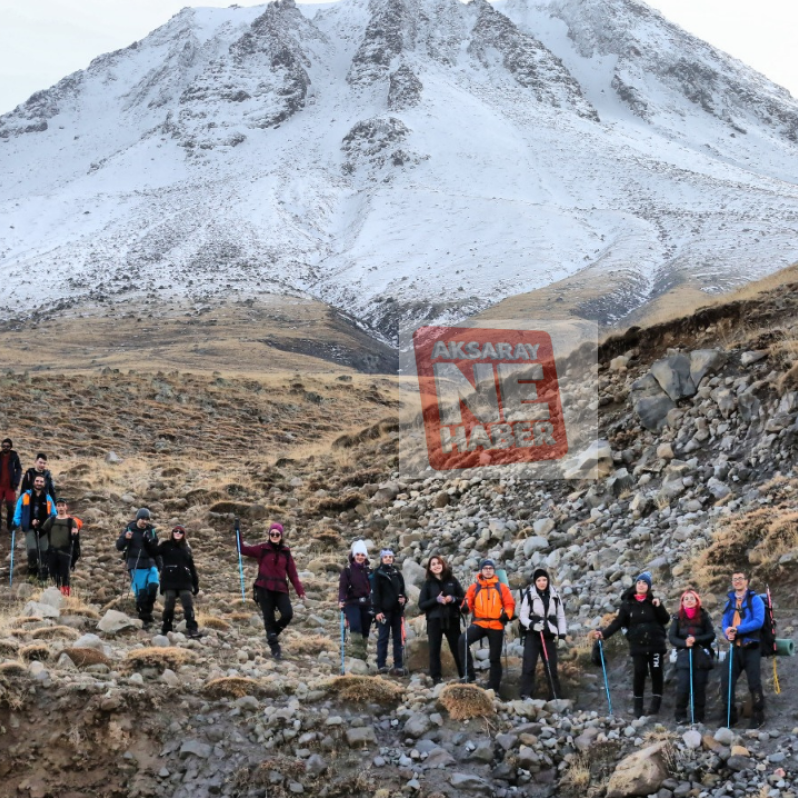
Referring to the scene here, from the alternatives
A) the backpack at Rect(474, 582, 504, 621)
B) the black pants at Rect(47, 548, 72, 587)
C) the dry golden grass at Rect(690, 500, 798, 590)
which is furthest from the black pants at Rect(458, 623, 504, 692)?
the black pants at Rect(47, 548, 72, 587)

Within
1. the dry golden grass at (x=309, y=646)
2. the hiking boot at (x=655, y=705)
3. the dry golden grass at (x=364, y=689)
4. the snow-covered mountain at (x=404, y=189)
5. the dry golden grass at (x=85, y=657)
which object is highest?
the snow-covered mountain at (x=404, y=189)

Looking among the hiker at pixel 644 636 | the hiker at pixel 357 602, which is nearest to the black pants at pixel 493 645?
the hiker at pixel 644 636

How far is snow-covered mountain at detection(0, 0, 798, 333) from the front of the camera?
10838 centimetres

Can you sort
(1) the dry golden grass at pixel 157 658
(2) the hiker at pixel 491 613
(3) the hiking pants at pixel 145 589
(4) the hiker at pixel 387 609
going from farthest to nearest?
(3) the hiking pants at pixel 145 589 → (4) the hiker at pixel 387 609 → (2) the hiker at pixel 491 613 → (1) the dry golden grass at pixel 157 658

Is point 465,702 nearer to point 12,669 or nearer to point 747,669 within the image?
point 747,669

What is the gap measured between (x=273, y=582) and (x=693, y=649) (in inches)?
198

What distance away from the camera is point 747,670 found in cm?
840

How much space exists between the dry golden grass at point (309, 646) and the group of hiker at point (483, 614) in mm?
556

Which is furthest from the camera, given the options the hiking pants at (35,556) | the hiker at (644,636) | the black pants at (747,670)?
the hiking pants at (35,556)

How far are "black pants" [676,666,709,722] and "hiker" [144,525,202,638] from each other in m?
6.06

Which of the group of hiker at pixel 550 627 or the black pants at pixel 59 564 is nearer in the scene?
the group of hiker at pixel 550 627

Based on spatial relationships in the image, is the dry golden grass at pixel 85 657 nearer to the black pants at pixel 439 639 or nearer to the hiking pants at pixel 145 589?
the hiking pants at pixel 145 589

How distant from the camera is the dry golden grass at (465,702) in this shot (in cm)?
883

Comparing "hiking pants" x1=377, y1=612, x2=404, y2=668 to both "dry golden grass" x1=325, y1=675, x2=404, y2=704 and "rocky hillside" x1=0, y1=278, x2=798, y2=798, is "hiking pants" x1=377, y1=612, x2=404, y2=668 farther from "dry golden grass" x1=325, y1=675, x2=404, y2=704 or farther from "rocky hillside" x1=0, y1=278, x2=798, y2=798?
"dry golden grass" x1=325, y1=675, x2=404, y2=704
